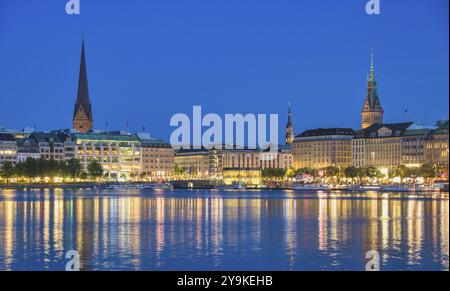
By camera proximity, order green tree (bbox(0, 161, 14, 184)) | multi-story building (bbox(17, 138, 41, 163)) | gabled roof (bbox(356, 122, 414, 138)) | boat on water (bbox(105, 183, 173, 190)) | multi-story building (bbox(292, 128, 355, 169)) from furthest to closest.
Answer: multi-story building (bbox(292, 128, 355, 169)), multi-story building (bbox(17, 138, 41, 163)), gabled roof (bbox(356, 122, 414, 138)), boat on water (bbox(105, 183, 173, 190)), green tree (bbox(0, 161, 14, 184))

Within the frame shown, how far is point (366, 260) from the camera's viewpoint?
28.2m

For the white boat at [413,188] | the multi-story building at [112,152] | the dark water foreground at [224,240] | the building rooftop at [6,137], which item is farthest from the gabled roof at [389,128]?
the dark water foreground at [224,240]

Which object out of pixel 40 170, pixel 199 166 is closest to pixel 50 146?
pixel 40 170

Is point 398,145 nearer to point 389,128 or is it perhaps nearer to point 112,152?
point 389,128

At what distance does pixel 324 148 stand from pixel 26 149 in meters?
51.0

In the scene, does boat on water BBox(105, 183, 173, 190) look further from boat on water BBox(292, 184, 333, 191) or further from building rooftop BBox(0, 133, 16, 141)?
boat on water BBox(292, 184, 333, 191)

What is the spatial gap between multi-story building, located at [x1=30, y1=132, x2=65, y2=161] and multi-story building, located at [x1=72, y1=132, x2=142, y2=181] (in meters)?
2.80

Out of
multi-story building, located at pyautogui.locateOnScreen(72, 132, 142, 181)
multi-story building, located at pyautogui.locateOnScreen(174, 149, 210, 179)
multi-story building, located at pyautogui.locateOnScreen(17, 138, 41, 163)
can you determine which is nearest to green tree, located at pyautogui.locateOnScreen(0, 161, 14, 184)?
multi-story building, located at pyautogui.locateOnScreen(17, 138, 41, 163)

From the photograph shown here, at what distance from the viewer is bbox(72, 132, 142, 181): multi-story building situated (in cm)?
15912

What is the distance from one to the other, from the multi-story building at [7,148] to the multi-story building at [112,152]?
1203cm

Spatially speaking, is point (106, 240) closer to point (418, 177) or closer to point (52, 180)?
point (418, 177)

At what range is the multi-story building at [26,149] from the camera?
15150 centimetres

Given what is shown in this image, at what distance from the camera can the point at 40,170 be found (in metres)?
129
